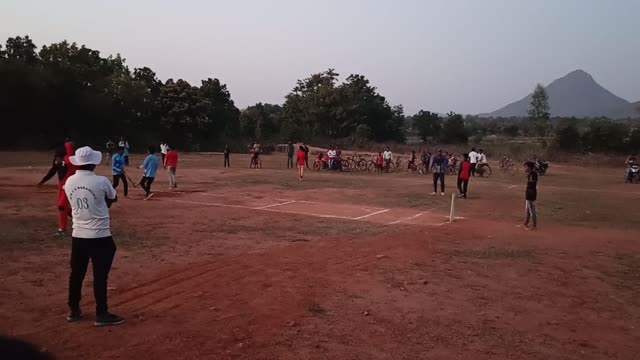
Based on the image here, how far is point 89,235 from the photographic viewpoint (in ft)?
18.8

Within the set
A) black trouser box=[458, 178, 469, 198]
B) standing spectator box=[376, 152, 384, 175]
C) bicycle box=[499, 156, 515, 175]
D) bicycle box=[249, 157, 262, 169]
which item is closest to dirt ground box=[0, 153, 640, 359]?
black trouser box=[458, 178, 469, 198]

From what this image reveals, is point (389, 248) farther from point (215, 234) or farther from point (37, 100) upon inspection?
point (37, 100)

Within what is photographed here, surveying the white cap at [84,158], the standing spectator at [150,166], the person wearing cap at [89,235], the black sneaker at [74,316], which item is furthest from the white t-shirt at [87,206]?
the standing spectator at [150,166]

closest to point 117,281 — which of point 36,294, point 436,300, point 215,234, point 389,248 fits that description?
point 36,294

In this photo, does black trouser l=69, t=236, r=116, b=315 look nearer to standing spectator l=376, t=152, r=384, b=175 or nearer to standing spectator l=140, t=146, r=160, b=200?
standing spectator l=140, t=146, r=160, b=200

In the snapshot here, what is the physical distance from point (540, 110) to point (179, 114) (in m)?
46.1

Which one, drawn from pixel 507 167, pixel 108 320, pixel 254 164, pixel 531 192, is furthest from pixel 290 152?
pixel 108 320

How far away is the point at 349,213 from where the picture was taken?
14.8m

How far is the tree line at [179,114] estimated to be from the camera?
1585 inches

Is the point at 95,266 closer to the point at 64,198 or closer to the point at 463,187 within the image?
the point at 64,198

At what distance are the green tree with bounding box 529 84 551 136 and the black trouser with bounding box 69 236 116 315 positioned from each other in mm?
67014

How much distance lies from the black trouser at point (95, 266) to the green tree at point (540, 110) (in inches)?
2638

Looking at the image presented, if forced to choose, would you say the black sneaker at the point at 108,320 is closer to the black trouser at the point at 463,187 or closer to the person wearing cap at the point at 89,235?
the person wearing cap at the point at 89,235

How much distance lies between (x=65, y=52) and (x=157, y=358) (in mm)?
44164
